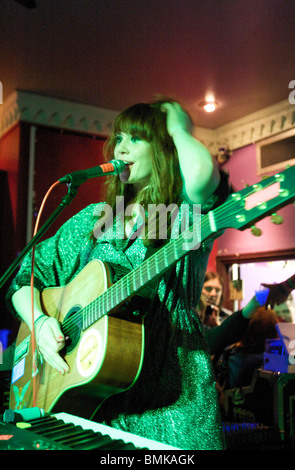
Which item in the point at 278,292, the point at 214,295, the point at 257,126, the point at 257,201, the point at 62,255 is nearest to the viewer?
the point at 257,201

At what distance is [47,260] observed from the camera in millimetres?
1566

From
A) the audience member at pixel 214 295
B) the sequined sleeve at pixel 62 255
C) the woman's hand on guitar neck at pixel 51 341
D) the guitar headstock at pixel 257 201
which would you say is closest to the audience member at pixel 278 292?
the audience member at pixel 214 295

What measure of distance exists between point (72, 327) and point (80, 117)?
155 inches

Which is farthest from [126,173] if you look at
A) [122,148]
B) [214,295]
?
[214,295]

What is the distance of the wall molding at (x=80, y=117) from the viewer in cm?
463

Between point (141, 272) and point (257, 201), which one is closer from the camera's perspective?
point (257, 201)

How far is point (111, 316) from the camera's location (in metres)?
1.16

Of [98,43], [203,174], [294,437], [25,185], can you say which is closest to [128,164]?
[203,174]

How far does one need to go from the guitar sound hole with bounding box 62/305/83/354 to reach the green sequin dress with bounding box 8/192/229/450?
20cm

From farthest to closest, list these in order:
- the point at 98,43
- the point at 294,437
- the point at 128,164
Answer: the point at 98,43 < the point at 294,437 < the point at 128,164

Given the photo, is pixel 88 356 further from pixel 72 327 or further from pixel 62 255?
pixel 62 255

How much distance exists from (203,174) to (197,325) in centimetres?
44

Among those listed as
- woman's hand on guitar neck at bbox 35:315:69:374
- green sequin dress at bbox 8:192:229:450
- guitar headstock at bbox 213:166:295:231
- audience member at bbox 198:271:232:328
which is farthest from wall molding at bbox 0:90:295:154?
guitar headstock at bbox 213:166:295:231
